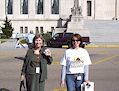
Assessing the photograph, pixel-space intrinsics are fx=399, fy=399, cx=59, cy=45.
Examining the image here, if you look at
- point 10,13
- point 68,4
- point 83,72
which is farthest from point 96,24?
point 83,72

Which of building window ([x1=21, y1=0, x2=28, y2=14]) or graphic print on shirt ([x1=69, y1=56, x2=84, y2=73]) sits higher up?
building window ([x1=21, y1=0, x2=28, y2=14])

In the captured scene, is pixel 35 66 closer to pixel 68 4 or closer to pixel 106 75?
pixel 106 75

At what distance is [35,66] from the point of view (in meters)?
7.55

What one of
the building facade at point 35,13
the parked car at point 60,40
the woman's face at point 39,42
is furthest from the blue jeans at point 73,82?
the building facade at point 35,13

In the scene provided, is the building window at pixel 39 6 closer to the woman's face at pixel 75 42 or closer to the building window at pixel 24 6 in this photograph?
the building window at pixel 24 6

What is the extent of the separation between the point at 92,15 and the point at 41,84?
2182 inches

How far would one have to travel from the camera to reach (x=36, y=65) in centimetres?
754

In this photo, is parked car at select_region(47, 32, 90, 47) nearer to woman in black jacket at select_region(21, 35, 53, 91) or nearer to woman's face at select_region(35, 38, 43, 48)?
woman in black jacket at select_region(21, 35, 53, 91)

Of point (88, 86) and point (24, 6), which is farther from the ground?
point (24, 6)

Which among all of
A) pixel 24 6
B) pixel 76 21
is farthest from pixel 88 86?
pixel 24 6

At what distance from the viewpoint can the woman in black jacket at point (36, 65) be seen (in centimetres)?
750

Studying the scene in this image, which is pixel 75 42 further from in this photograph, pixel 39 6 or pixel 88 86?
pixel 39 6

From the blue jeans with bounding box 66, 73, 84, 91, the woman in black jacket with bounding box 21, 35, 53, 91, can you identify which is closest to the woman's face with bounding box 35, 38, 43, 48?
the woman in black jacket with bounding box 21, 35, 53, 91

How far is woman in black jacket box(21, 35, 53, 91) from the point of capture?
750 cm
